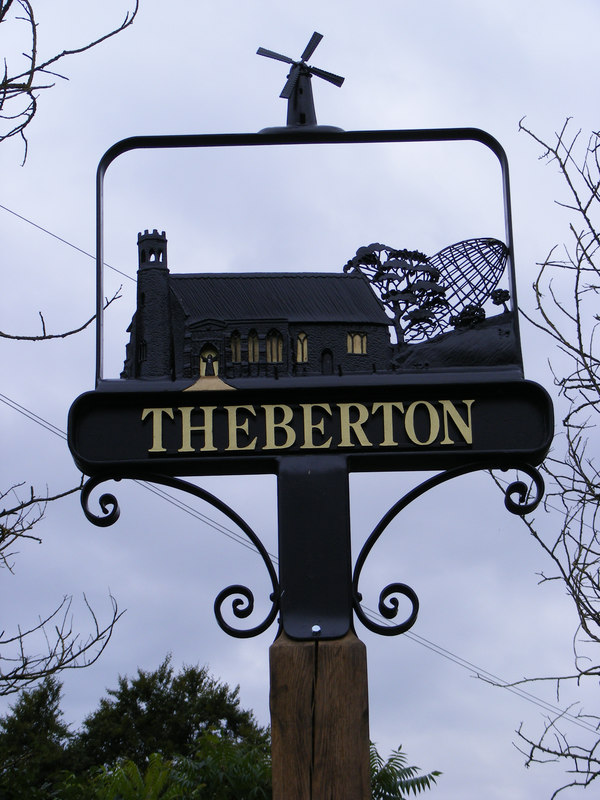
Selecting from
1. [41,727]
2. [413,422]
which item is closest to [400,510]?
[413,422]

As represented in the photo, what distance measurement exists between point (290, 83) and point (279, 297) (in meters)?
0.76

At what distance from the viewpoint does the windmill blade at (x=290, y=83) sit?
3.73 m

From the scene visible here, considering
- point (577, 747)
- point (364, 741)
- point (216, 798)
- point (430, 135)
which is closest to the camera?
point (364, 741)

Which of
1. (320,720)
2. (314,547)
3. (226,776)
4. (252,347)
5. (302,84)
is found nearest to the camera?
(320,720)

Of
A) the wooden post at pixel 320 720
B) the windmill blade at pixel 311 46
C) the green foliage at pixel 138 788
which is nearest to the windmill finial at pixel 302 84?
the windmill blade at pixel 311 46

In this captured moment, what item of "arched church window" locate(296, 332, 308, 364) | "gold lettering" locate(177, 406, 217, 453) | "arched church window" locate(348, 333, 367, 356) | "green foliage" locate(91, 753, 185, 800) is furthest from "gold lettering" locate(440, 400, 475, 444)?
"green foliage" locate(91, 753, 185, 800)

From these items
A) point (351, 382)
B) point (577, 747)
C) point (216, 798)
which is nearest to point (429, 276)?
point (351, 382)

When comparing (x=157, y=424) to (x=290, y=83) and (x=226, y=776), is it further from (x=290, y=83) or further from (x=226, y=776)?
(x=226, y=776)

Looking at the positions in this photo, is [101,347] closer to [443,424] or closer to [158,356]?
[158,356]

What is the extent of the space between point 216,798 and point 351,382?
38.9 feet

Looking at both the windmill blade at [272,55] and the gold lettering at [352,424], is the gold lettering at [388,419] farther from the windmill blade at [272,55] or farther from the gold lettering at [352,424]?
the windmill blade at [272,55]

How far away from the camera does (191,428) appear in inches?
134

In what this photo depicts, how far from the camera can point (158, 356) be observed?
3.44 metres

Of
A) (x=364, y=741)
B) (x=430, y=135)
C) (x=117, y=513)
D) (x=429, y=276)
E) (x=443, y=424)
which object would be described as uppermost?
(x=430, y=135)
